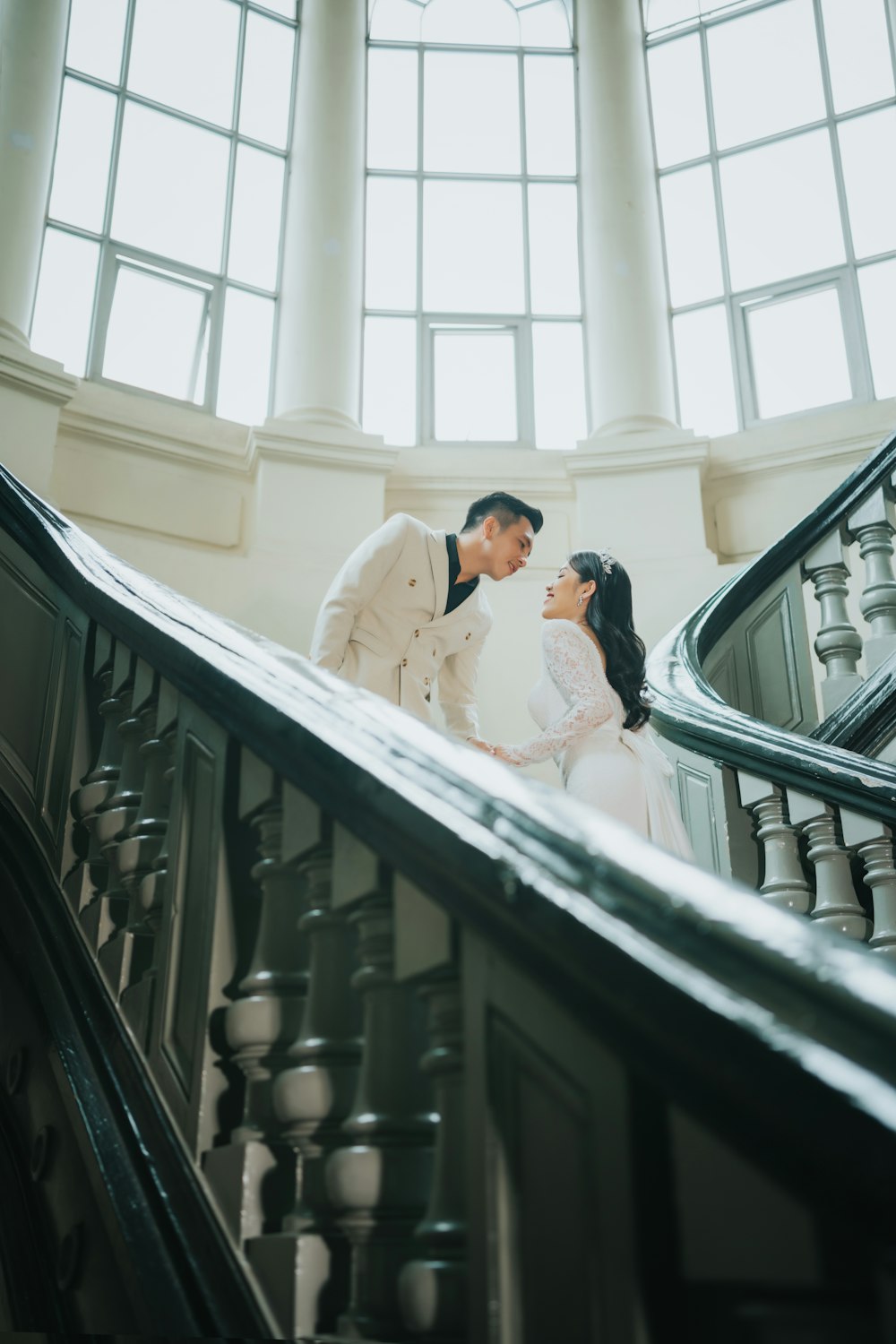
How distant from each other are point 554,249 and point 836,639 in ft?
19.0

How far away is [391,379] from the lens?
28.0 feet


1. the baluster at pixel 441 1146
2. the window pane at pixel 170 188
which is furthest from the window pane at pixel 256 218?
the baluster at pixel 441 1146

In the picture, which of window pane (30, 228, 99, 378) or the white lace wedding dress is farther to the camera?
window pane (30, 228, 99, 378)

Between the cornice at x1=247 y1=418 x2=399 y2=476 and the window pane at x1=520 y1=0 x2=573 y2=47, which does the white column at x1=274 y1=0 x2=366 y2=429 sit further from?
the window pane at x1=520 y1=0 x2=573 y2=47

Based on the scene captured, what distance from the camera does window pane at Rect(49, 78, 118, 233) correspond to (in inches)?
313

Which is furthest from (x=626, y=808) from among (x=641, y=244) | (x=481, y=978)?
(x=641, y=244)

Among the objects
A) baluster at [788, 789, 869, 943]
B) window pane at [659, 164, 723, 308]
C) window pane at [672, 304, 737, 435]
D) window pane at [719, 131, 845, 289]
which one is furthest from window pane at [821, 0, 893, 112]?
baluster at [788, 789, 869, 943]

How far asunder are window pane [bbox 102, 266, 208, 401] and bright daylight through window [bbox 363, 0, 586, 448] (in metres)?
1.26

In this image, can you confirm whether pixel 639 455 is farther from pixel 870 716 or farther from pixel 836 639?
pixel 870 716

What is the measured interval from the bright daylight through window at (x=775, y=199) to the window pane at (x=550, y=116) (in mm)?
667

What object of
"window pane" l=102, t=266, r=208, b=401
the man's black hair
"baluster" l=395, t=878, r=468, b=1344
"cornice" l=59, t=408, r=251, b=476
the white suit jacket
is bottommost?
"baluster" l=395, t=878, r=468, b=1344

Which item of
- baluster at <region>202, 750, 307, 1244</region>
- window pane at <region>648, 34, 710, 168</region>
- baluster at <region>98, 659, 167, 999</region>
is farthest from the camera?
window pane at <region>648, 34, 710, 168</region>

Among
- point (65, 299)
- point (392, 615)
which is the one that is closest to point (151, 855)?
point (392, 615)

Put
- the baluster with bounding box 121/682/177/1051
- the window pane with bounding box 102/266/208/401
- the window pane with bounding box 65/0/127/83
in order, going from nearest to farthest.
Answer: the baluster with bounding box 121/682/177/1051, the window pane with bounding box 102/266/208/401, the window pane with bounding box 65/0/127/83
